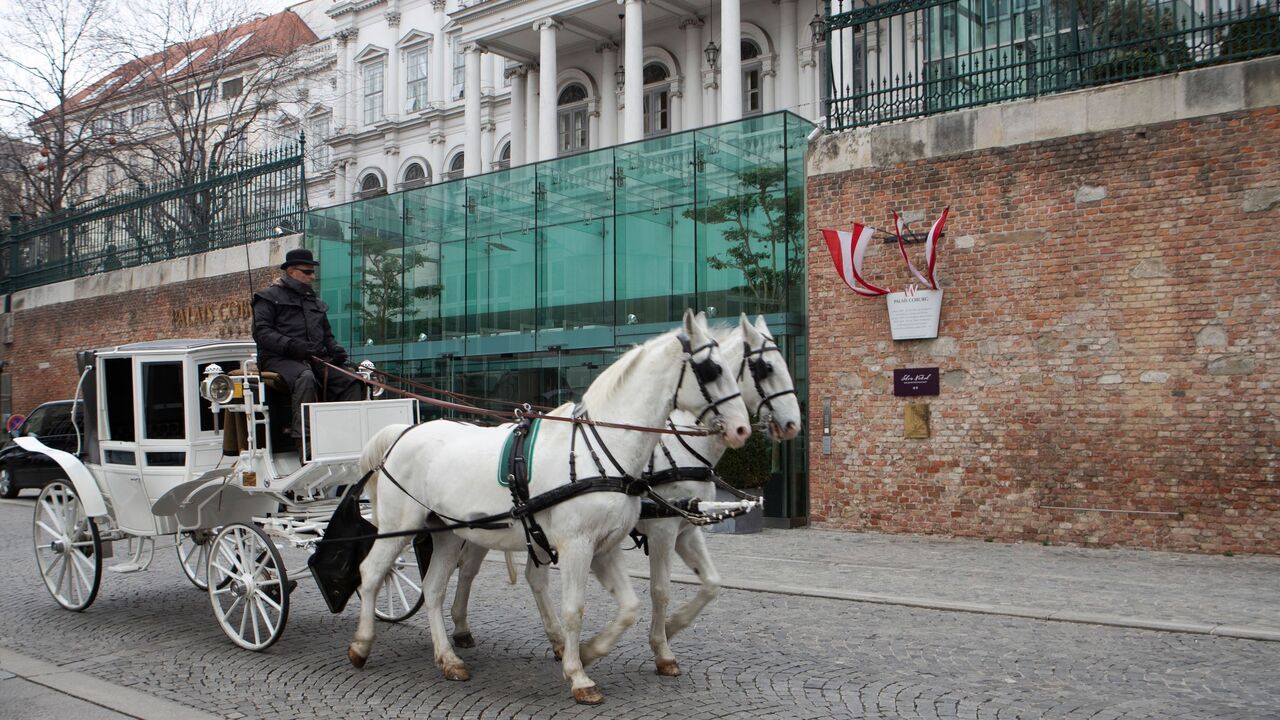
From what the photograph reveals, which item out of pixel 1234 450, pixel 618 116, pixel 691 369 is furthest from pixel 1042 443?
pixel 618 116

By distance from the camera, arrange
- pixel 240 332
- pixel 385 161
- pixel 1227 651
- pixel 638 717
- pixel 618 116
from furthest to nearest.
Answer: pixel 385 161 < pixel 618 116 < pixel 240 332 < pixel 1227 651 < pixel 638 717

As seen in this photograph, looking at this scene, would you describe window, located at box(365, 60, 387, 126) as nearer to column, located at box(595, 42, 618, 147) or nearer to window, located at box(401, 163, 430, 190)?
window, located at box(401, 163, 430, 190)

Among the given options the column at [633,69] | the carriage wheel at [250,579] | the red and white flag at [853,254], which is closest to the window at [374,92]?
the column at [633,69]

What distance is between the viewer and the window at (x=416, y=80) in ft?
140

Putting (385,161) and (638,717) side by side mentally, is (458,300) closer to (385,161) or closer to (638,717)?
(638,717)

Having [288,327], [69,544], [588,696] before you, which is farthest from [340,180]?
[588,696]

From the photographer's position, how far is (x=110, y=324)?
26594 mm

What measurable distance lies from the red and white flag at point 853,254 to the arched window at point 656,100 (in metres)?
18.0

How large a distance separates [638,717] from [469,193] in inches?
563

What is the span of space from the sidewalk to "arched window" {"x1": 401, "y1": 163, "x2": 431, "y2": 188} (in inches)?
1245

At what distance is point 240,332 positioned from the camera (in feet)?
75.2

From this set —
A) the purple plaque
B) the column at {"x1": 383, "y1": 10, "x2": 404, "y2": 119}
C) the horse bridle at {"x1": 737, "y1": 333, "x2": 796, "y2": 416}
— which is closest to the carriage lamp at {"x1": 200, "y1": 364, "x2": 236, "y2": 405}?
the horse bridle at {"x1": 737, "y1": 333, "x2": 796, "y2": 416}

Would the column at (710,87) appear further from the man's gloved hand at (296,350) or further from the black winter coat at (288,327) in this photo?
the man's gloved hand at (296,350)

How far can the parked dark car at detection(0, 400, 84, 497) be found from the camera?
19.6 meters
